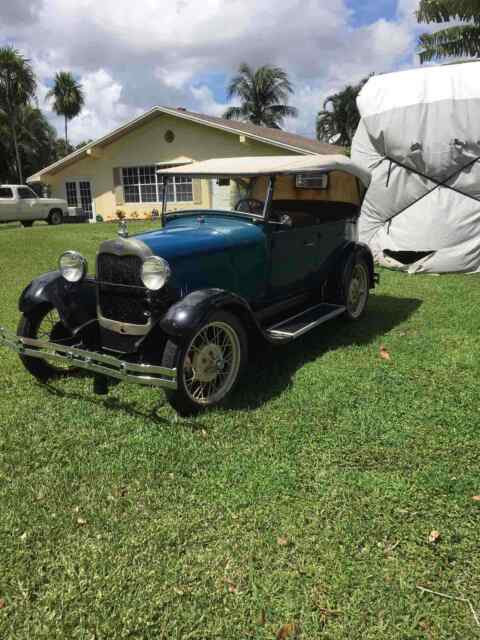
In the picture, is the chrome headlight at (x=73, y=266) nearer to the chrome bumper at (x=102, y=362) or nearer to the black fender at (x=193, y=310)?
the chrome bumper at (x=102, y=362)

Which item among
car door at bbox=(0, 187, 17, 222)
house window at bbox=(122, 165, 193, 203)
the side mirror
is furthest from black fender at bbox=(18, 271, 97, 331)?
car door at bbox=(0, 187, 17, 222)

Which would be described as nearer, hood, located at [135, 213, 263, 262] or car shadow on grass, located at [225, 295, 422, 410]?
hood, located at [135, 213, 263, 262]

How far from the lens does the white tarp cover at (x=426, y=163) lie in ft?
29.0

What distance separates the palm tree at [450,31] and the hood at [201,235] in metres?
10.5

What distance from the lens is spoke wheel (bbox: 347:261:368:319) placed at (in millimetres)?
6188

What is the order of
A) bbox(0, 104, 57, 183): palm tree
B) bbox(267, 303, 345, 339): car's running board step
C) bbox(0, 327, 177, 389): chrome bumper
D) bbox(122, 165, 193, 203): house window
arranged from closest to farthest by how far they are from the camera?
bbox(0, 327, 177, 389): chrome bumper < bbox(267, 303, 345, 339): car's running board step < bbox(122, 165, 193, 203): house window < bbox(0, 104, 57, 183): palm tree

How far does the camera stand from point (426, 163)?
30.1 feet

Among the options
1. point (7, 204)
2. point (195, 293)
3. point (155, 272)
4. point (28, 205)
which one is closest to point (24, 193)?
point (28, 205)

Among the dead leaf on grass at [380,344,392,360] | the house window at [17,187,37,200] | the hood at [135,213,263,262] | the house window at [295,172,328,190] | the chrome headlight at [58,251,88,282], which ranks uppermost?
the house window at [17,187,37,200]

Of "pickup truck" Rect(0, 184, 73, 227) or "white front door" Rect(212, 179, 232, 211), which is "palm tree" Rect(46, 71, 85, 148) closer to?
"pickup truck" Rect(0, 184, 73, 227)

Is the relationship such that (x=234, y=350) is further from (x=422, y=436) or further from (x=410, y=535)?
(x=410, y=535)

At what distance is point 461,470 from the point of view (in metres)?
3.09

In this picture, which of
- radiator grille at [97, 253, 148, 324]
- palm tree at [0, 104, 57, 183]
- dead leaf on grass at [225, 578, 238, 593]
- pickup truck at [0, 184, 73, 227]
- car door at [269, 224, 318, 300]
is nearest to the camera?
dead leaf on grass at [225, 578, 238, 593]

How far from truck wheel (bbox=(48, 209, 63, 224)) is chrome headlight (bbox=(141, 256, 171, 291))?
19874 millimetres
